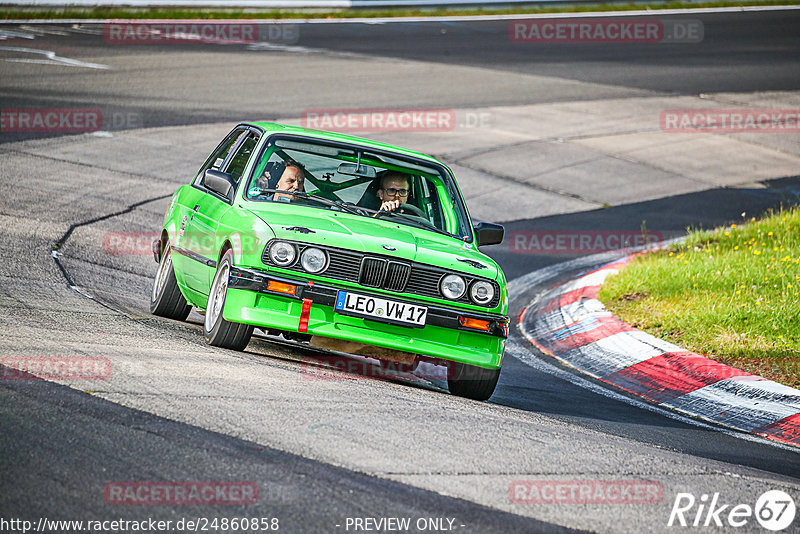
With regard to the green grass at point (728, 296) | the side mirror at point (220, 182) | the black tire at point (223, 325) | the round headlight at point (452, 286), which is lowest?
the green grass at point (728, 296)

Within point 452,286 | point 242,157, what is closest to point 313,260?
point 452,286

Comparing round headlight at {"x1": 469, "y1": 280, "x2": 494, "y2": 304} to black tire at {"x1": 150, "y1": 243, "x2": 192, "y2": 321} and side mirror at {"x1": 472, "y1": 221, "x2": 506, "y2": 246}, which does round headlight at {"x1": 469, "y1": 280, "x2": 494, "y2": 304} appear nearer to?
side mirror at {"x1": 472, "y1": 221, "x2": 506, "y2": 246}

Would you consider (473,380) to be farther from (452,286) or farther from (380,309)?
(380,309)

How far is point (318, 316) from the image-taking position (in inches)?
266

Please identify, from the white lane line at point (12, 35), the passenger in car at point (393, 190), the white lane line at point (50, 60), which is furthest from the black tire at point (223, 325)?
the white lane line at point (12, 35)

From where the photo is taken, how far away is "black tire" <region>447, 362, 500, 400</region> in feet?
23.7

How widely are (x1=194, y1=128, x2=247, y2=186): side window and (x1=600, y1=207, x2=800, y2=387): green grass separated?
4.10 metres

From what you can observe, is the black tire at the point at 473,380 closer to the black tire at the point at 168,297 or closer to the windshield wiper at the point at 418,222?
the windshield wiper at the point at 418,222

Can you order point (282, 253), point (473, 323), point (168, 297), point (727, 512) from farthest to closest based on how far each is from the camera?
point (168, 297), point (473, 323), point (282, 253), point (727, 512)

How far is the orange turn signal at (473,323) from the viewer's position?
6957 millimetres

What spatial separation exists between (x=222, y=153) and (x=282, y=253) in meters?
2.45

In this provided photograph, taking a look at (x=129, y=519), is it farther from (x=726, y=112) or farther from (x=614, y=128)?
(x=726, y=112)

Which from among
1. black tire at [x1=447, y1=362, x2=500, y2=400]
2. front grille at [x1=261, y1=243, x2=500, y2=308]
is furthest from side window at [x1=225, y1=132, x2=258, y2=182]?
black tire at [x1=447, y1=362, x2=500, y2=400]

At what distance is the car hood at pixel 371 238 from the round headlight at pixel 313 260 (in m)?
0.06
